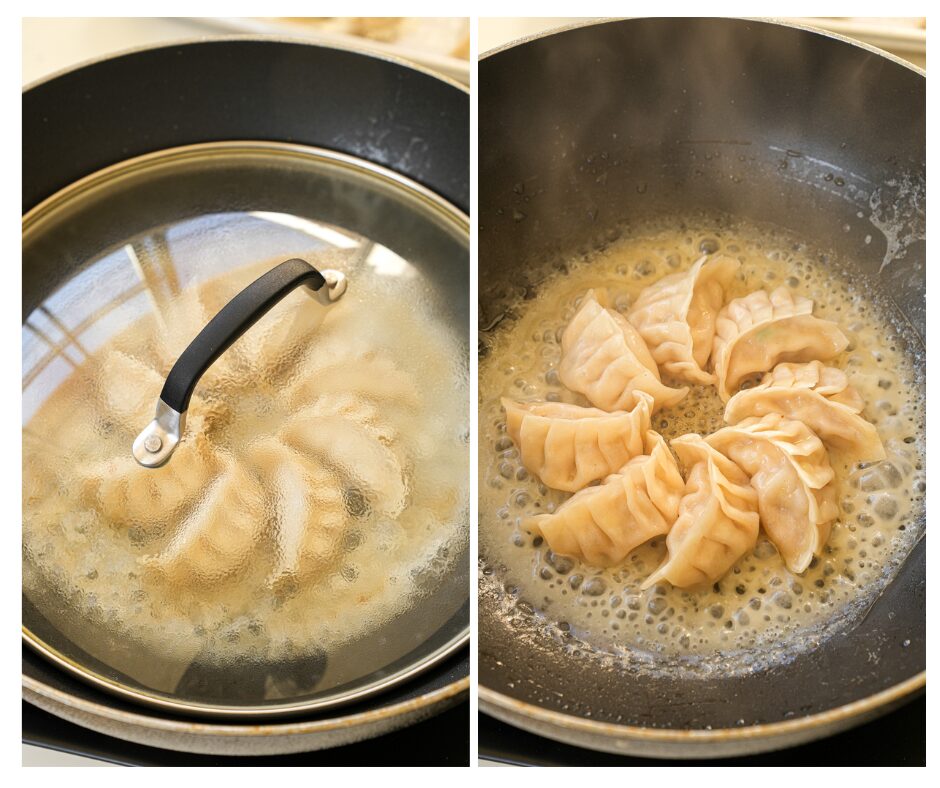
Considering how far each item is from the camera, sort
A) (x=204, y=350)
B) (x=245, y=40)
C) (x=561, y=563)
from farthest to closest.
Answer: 1. (x=245, y=40)
2. (x=561, y=563)
3. (x=204, y=350)

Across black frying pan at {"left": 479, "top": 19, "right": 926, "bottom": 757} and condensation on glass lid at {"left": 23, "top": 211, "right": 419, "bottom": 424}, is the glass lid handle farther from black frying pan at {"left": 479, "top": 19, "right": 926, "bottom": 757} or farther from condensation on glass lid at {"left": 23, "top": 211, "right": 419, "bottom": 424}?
black frying pan at {"left": 479, "top": 19, "right": 926, "bottom": 757}

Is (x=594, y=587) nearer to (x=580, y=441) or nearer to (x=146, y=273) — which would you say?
(x=580, y=441)

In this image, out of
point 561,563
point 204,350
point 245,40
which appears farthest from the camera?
point 245,40

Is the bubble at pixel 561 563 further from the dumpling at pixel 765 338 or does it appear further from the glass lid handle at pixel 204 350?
the glass lid handle at pixel 204 350

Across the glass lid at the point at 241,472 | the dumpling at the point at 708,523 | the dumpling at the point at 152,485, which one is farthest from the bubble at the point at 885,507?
the dumpling at the point at 152,485

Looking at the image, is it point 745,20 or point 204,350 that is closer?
point 204,350

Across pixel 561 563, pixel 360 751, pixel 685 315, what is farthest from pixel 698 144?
pixel 360 751

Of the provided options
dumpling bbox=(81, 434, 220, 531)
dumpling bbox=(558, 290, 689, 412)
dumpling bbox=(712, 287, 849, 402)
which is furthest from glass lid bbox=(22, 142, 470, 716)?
dumpling bbox=(712, 287, 849, 402)
